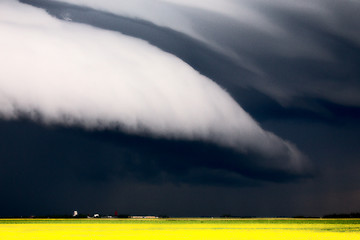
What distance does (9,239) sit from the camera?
5812 centimetres

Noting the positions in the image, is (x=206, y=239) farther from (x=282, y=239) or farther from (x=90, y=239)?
(x=90, y=239)

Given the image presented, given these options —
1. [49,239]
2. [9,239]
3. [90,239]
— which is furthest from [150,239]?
[9,239]

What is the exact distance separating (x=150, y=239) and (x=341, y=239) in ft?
71.3

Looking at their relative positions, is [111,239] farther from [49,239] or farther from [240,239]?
[240,239]

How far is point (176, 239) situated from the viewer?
182 feet

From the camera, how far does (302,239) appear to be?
56469 millimetres

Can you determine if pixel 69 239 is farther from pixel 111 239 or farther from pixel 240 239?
pixel 240 239

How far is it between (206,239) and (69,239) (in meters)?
15.6

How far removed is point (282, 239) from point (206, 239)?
863 centimetres

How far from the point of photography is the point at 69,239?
57375 mm

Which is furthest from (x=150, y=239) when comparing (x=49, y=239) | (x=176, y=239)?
(x=49, y=239)

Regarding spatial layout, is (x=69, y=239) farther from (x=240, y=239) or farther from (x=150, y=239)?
(x=240, y=239)

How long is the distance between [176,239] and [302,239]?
1403cm

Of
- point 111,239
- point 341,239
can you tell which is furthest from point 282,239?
point 111,239
